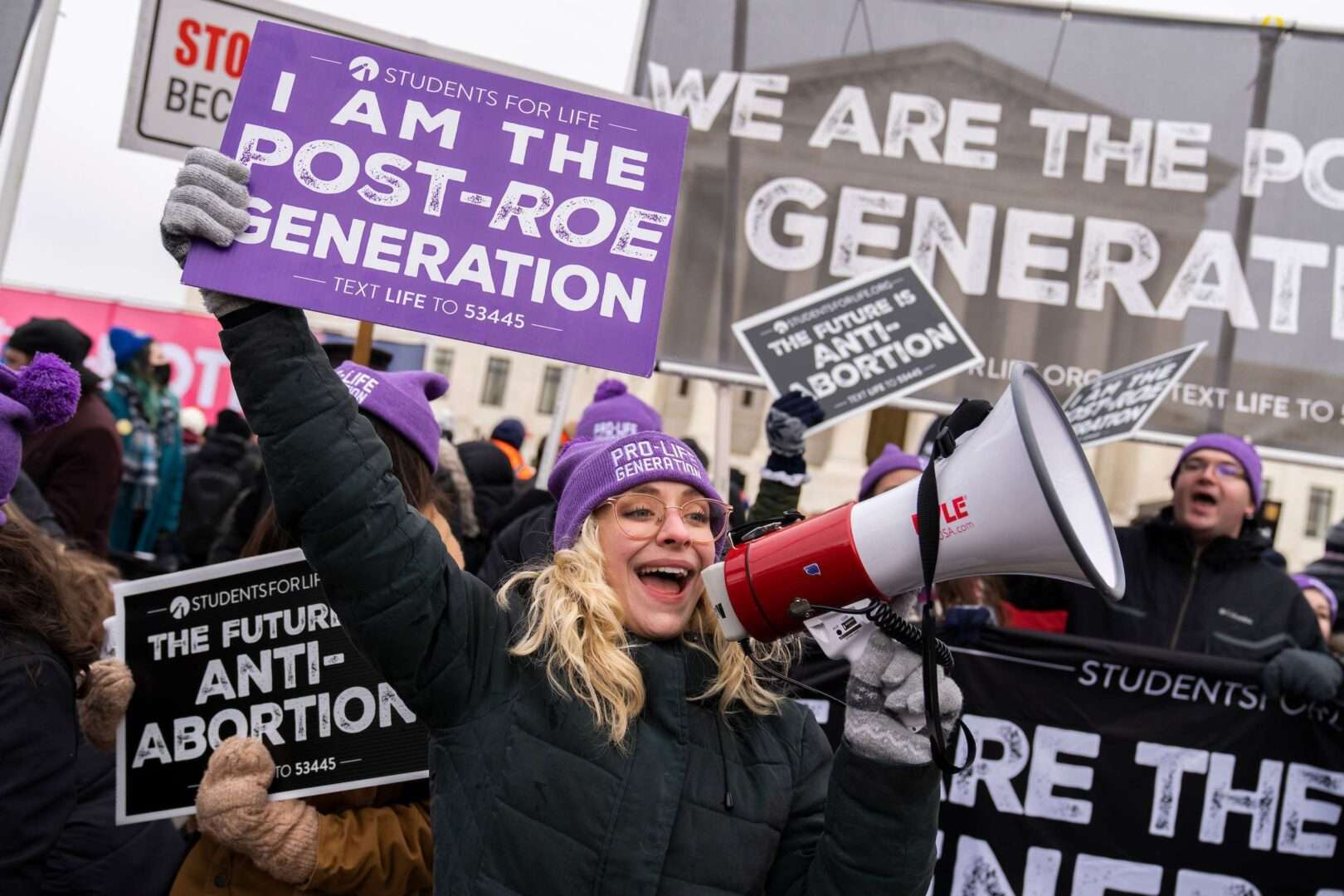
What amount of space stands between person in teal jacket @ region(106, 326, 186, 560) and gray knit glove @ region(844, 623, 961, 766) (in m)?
5.97

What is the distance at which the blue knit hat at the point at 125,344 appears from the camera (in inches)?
274

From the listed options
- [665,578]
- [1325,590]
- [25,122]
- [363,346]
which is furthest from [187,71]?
[1325,590]

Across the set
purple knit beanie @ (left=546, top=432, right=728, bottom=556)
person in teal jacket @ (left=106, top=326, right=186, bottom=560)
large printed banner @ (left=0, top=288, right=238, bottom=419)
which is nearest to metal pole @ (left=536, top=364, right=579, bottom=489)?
person in teal jacket @ (left=106, top=326, right=186, bottom=560)

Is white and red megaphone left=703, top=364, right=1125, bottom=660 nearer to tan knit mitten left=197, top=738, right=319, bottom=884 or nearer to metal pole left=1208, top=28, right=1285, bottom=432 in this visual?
tan knit mitten left=197, top=738, right=319, bottom=884

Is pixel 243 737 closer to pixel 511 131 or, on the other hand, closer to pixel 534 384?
pixel 511 131

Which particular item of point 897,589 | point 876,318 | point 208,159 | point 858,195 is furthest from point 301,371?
point 858,195

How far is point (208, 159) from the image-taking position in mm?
1845

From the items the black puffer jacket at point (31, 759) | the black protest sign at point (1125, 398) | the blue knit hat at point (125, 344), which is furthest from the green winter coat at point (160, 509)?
the black puffer jacket at point (31, 759)

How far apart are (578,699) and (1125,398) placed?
3.30 meters

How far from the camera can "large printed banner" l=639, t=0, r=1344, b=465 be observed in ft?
18.5

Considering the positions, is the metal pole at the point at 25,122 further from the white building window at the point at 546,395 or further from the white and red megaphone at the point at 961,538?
the white building window at the point at 546,395

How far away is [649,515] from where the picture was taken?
224cm

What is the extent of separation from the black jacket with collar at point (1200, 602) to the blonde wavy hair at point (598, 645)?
2263 millimetres

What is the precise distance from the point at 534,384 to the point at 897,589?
5370 cm
